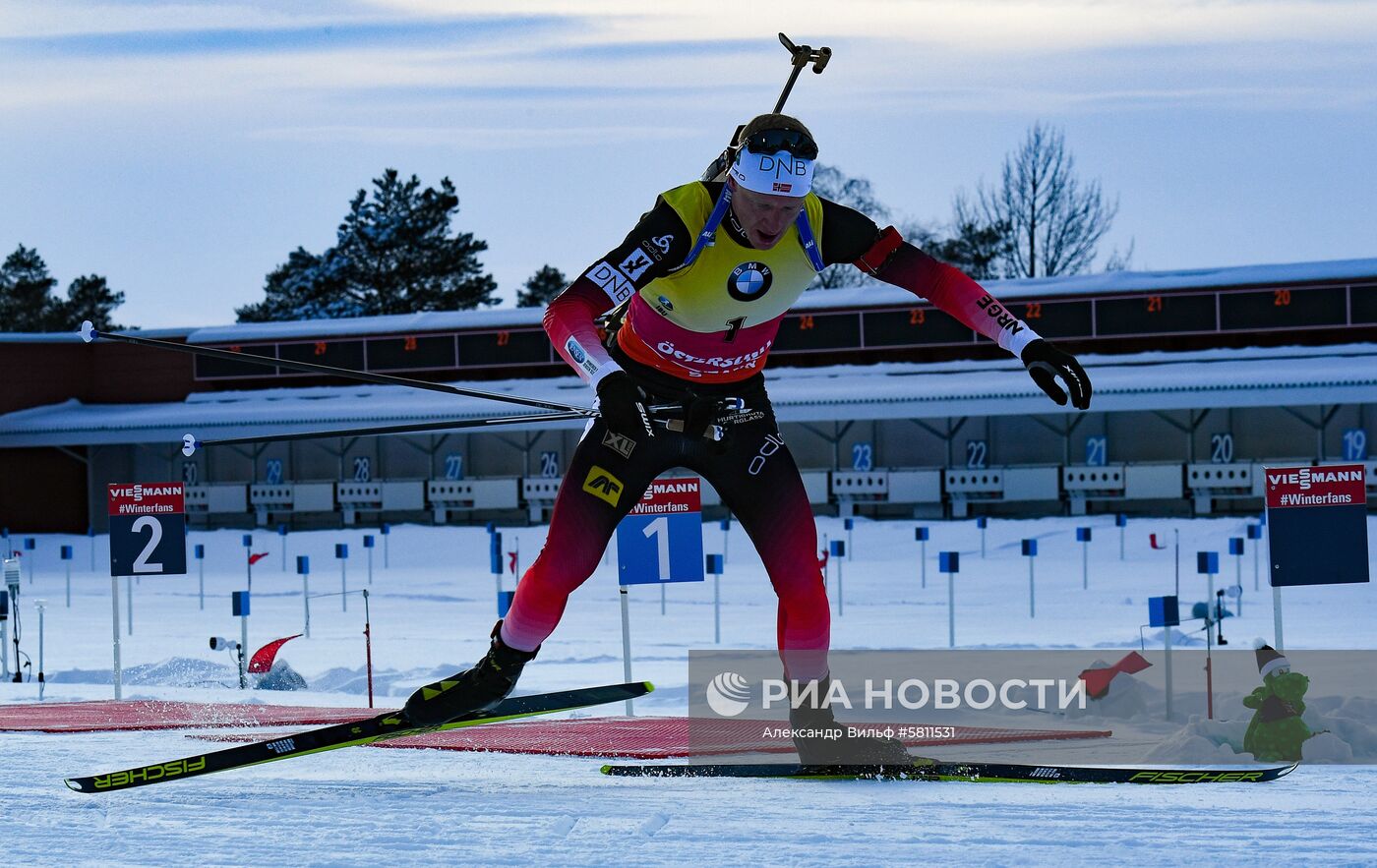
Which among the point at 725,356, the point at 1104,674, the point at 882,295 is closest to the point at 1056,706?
the point at 1104,674

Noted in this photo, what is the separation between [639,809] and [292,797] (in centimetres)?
115

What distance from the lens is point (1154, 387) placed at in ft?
99.1

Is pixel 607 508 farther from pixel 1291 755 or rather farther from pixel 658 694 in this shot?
pixel 658 694

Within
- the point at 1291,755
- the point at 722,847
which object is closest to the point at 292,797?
the point at 722,847

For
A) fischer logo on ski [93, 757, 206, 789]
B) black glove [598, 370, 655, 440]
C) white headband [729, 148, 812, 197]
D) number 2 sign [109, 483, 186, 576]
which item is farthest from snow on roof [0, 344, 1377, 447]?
black glove [598, 370, 655, 440]

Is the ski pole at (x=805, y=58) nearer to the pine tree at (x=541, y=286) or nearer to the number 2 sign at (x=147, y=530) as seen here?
the number 2 sign at (x=147, y=530)

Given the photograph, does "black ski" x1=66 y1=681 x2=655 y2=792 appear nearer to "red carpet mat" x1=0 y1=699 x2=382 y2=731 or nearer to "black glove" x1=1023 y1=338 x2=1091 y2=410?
"black glove" x1=1023 y1=338 x2=1091 y2=410

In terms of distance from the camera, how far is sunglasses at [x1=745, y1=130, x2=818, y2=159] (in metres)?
Answer: 4.86

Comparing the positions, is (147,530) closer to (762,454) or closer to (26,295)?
(762,454)

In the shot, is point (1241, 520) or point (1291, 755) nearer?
point (1291, 755)

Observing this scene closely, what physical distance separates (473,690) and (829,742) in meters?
1.22

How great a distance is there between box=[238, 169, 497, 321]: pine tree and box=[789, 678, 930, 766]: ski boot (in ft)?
176

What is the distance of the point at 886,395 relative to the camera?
32094 mm

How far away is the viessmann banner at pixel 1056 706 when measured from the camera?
22.1ft
